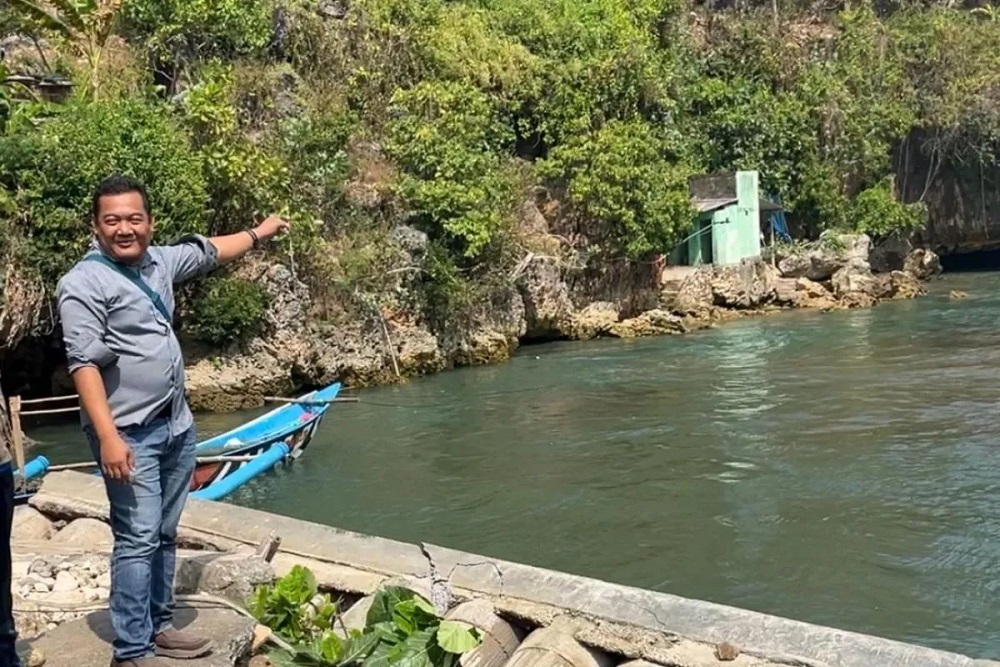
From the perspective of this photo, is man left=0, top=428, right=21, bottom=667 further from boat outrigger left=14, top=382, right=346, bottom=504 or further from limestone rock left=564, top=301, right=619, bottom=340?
limestone rock left=564, top=301, right=619, bottom=340

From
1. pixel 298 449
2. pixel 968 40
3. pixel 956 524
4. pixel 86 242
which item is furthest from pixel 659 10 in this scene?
pixel 956 524

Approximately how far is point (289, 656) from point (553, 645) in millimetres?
944

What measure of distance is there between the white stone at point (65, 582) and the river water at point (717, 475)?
13.7 feet

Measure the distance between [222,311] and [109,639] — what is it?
13.0 meters

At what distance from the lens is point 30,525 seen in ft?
18.4

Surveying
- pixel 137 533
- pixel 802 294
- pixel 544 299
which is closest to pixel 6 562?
pixel 137 533

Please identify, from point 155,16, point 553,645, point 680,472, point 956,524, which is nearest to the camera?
point 553,645

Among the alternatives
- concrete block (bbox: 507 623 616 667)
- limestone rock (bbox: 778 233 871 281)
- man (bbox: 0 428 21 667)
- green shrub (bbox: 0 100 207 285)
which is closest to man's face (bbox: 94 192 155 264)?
man (bbox: 0 428 21 667)

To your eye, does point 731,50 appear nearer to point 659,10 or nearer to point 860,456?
point 659,10

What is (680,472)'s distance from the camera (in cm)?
1068

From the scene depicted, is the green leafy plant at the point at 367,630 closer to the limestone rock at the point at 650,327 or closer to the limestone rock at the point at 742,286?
the limestone rock at the point at 650,327

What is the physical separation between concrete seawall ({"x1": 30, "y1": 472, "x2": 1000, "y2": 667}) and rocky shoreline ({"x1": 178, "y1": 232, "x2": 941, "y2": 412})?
37.5 feet

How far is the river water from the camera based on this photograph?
7422 millimetres

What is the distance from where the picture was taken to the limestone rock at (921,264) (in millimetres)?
29516
